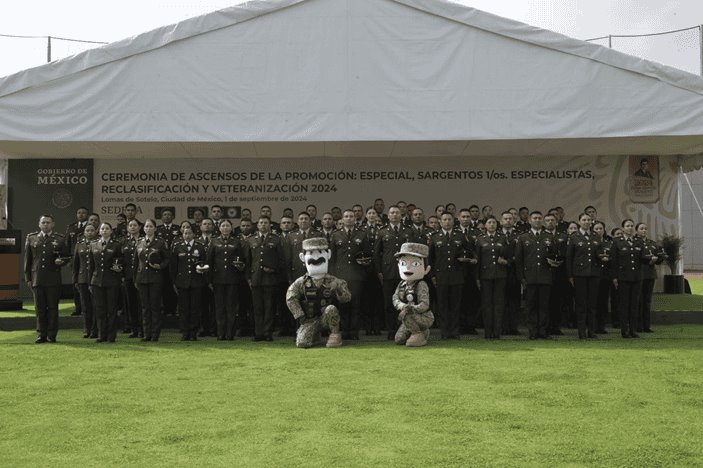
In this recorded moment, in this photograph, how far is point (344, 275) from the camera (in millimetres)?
9391

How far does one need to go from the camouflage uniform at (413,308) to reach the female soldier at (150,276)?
9.88ft

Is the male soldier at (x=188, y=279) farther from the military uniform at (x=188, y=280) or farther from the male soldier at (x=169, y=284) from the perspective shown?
the male soldier at (x=169, y=284)

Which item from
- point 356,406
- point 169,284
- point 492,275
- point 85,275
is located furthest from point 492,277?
point 85,275

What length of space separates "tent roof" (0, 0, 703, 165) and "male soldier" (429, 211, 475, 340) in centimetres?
165

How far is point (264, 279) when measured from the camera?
9.33m

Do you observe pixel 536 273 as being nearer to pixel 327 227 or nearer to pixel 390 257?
pixel 390 257

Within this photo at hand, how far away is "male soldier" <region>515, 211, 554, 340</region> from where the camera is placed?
30.0ft

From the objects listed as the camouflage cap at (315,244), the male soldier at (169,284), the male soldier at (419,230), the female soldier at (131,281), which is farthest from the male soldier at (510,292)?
the female soldier at (131,281)

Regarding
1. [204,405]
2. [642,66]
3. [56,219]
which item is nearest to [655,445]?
[204,405]

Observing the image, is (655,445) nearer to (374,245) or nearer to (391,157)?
(374,245)

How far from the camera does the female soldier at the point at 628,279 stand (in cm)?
938

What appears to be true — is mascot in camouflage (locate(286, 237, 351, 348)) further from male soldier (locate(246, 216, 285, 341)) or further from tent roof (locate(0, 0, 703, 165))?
tent roof (locate(0, 0, 703, 165))

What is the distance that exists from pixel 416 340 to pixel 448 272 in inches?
44.6

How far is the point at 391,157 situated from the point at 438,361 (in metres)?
6.85
